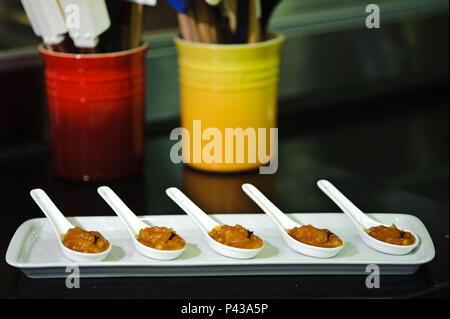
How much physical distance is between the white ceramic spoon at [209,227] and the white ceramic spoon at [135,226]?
4 centimetres

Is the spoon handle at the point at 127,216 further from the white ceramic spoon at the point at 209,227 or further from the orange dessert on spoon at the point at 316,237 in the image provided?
the orange dessert on spoon at the point at 316,237

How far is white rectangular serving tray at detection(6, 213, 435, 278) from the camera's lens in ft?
2.83

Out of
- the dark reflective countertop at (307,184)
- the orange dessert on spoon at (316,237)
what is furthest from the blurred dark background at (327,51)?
the orange dessert on spoon at (316,237)

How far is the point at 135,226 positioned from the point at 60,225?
3.6 inches

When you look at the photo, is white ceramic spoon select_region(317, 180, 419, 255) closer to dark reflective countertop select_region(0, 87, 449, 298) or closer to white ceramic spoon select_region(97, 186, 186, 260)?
dark reflective countertop select_region(0, 87, 449, 298)

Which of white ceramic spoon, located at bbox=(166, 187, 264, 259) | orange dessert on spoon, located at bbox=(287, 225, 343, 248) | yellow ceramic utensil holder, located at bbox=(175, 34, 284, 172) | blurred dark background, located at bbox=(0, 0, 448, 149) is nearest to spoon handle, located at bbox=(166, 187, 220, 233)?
white ceramic spoon, located at bbox=(166, 187, 264, 259)

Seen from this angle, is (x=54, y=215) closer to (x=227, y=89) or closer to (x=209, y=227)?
(x=209, y=227)

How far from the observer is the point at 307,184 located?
122 cm

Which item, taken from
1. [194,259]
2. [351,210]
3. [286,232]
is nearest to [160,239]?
[194,259]

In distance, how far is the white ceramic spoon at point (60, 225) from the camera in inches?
33.7

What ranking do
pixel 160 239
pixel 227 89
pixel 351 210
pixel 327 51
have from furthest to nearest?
pixel 327 51, pixel 227 89, pixel 351 210, pixel 160 239

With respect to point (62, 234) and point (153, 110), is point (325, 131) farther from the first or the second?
point (62, 234)
